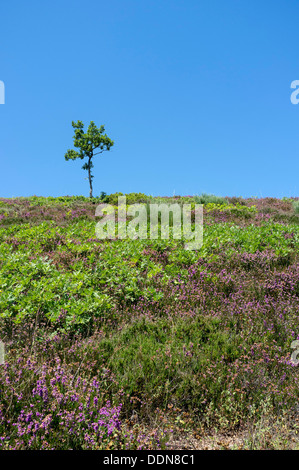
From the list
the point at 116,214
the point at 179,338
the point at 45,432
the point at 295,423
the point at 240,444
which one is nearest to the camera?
the point at 45,432

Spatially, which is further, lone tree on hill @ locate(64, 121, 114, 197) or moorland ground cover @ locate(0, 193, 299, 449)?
lone tree on hill @ locate(64, 121, 114, 197)

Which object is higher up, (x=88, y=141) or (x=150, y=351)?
(x=88, y=141)

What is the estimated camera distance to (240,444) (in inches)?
120

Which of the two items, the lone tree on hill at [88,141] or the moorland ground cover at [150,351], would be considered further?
the lone tree on hill at [88,141]

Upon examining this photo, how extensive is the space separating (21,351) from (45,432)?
181 centimetres

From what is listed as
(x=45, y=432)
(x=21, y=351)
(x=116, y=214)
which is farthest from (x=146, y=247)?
(x=116, y=214)

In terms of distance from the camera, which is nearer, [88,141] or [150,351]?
[150,351]

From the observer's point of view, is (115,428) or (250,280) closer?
(115,428)

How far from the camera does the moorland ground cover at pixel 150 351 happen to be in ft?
10.1

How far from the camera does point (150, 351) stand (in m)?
4.23

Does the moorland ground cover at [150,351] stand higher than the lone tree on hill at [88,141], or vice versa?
Result: the lone tree on hill at [88,141]

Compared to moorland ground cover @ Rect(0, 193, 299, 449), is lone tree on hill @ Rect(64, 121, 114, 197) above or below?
above

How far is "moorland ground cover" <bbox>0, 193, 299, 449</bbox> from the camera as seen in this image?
10.1 feet

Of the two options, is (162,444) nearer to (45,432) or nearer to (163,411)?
(163,411)
